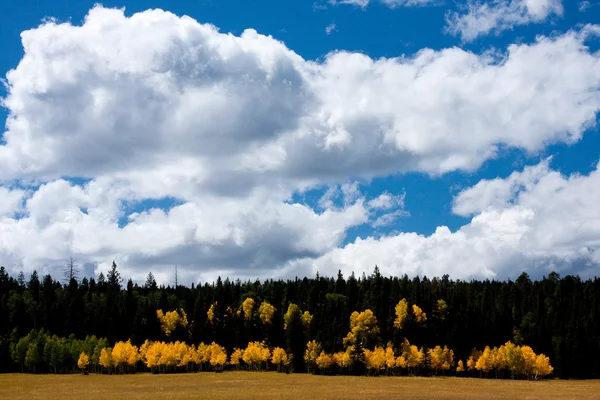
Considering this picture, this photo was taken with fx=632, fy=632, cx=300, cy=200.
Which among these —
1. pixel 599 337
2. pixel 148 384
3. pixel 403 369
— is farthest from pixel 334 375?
pixel 599 337

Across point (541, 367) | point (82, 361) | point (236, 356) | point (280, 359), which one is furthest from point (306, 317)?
point (541, 367)

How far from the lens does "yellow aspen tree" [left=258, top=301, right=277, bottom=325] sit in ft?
623

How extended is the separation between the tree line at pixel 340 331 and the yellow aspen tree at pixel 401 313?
1.06 ft

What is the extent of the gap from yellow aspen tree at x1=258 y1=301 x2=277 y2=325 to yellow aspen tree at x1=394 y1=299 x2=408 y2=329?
38442 millimetres

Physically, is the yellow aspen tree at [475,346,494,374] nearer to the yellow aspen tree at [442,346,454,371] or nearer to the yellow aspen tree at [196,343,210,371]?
the yellow aspen tree at [442,346,454,371]

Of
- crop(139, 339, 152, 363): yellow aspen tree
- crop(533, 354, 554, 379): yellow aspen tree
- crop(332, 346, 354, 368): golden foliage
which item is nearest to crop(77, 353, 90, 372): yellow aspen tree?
crop(139, 339, 152, 363): yellow aspen tree

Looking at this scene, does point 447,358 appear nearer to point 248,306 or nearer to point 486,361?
point 486,361

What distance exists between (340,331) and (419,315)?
24673 mm

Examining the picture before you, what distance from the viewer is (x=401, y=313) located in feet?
569

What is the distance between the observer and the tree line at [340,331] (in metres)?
154

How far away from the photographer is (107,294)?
632 ft

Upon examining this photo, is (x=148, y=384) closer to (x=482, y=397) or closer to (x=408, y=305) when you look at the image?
(x=482, y=397)

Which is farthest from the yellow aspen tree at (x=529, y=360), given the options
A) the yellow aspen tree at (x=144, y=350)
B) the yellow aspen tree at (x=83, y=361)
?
the yellow aspen tree at (x=83, y=361)

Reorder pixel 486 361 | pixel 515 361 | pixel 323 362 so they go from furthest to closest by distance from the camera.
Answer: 1. pixel 486 361
2. pixel 515 361
3. pixel 323 362
